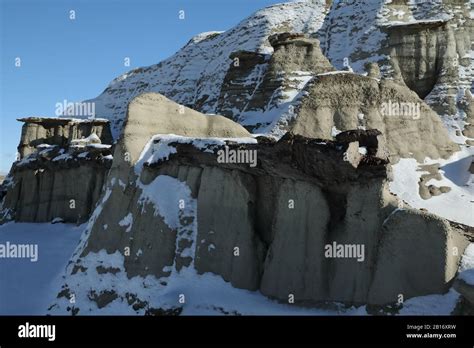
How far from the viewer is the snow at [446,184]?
854 inches

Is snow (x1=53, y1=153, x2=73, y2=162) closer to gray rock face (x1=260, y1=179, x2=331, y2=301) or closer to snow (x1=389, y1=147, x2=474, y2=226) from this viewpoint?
snow (x1=389, y1=147, x2=474, y2=226)

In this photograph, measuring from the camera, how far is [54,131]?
6619cm

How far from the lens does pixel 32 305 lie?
1922 centimetres

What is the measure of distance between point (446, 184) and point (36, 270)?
1883 cm

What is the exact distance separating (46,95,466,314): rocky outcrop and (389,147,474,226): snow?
8.58 metres

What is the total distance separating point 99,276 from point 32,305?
3002mm

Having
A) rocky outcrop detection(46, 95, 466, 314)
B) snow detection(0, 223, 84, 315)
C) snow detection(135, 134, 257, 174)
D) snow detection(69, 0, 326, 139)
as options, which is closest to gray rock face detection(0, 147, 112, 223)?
snow detection(0, 223, 84, 315)

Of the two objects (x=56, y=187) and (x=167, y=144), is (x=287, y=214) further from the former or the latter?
(x=56, y=187)

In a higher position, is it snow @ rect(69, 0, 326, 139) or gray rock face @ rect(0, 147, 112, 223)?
snow @ rect(69, 0, 326, 139)

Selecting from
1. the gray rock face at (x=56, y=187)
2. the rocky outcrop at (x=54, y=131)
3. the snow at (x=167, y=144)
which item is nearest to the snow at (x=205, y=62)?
the rocky outcrop at (x=54, y=131)

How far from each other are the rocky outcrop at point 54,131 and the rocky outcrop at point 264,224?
4750 cm

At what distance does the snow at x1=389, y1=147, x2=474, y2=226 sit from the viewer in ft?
71.2
